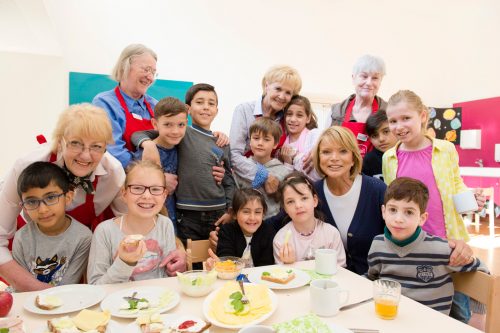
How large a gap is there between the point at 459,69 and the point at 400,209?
7.33m

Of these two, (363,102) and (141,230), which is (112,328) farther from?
(363,102)

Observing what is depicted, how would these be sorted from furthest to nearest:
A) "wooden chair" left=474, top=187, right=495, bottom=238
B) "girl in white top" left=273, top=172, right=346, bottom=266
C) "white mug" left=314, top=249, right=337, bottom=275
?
"wooden chair" left=474, top=187, right=495, bottom=238 → "girl in white top" left=273, top=172, right=346, bottom=266 → "white mug" left=314, top=249, right=337, bottom=275

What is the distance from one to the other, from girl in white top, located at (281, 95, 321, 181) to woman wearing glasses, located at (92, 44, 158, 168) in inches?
40.2

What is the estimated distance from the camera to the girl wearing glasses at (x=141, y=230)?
1.57 m

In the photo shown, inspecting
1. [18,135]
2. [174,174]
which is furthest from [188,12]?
[174,174]

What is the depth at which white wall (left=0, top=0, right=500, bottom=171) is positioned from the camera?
13.9 feet

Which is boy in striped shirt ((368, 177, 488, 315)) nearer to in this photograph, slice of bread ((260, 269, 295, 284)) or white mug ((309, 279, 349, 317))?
slice of bread ((260, 269, 295, 284))

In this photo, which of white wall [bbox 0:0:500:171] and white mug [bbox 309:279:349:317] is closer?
white mug [bbox 309:279:349:317]

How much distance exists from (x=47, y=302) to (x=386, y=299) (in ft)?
3.64

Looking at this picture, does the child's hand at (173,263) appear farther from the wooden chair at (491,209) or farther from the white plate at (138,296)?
the wooden chair at (491,209)

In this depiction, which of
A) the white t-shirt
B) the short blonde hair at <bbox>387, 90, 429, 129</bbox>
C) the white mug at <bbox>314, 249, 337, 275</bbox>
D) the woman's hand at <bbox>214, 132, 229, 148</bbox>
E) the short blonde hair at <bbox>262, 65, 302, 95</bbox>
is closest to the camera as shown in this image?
the white mug at <bbox>314, 249, 337, 275</bbox>

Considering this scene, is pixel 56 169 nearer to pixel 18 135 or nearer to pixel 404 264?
pixel 404 264

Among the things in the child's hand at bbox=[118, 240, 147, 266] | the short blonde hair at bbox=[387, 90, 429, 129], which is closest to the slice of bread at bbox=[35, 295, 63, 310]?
the child's hand at bbox=[118, 240, 147, 266]

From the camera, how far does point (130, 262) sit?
1.40 metres
